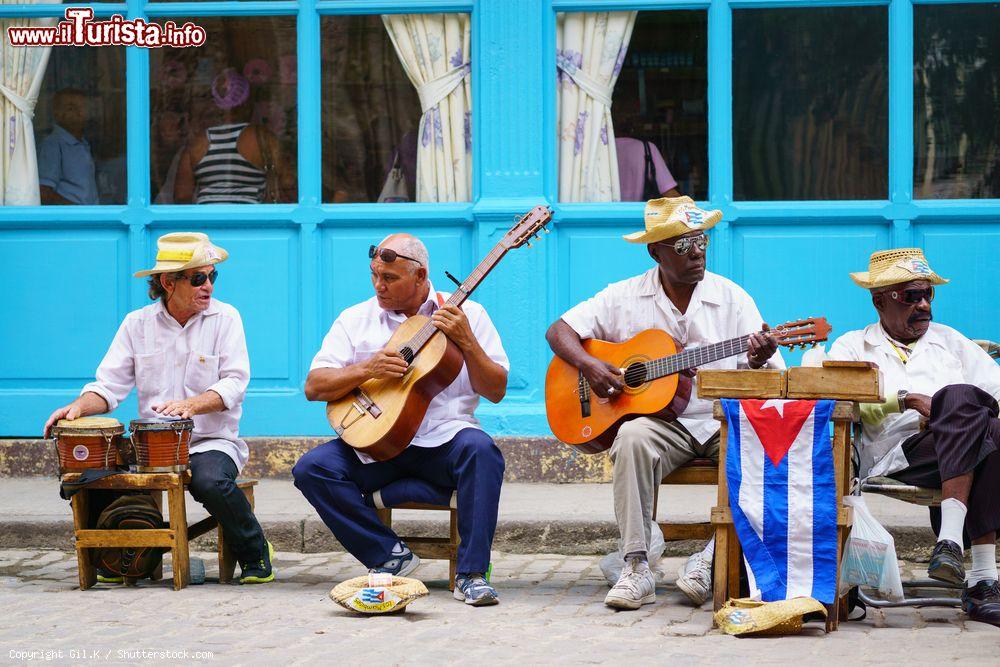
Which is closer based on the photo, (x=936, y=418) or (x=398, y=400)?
(x=936, y=418)

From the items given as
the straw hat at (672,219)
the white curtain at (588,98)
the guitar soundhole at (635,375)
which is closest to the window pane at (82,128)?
the white curtain at (588,98)

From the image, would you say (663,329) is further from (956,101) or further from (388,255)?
Result: (956,101)

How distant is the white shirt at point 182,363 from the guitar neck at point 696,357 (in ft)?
5.90

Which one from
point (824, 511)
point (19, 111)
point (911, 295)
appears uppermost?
point (19, 111)

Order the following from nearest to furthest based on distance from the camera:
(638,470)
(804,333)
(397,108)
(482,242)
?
1. (804,333)
2. (638,470)
3. (482,242)
4. (397,108)

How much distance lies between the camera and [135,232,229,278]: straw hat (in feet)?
20.4

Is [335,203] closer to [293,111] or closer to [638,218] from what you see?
[293,111]

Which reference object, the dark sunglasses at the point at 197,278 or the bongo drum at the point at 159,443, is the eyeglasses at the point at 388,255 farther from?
the bongo drum at the point at 159,443

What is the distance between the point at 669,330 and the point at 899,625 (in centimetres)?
152

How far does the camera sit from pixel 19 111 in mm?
8523

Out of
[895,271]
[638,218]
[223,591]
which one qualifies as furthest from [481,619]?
[638,218]

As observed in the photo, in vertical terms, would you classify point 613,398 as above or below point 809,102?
below

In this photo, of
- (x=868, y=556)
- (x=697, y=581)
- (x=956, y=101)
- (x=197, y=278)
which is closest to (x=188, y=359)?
(x=197, y=278)

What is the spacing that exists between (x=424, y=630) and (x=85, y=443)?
1.78 m
